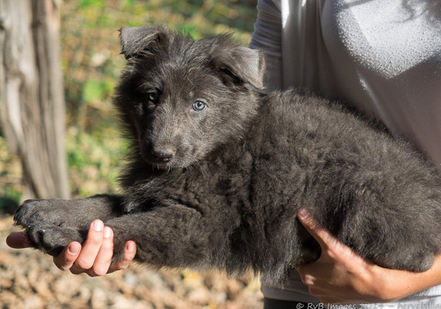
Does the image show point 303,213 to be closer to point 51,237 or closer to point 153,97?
point 153,97

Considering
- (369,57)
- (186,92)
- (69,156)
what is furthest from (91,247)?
(69,156)

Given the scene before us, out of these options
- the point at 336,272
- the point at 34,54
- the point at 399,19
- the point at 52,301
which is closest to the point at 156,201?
the point at 336,272

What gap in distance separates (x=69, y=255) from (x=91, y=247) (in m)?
0.08

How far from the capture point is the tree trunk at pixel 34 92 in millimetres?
4758

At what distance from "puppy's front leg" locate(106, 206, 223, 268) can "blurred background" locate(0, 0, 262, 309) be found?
123 centimetres

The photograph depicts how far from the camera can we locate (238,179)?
2.51 meters

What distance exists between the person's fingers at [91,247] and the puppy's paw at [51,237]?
0.30ft

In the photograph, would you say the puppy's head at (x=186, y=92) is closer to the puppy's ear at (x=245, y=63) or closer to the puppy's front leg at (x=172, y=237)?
the puppy's ear at (x=245, y=63)

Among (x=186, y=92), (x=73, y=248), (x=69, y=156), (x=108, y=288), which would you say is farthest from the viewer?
(x=69, y=156)

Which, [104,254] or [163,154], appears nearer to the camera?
[104,254]

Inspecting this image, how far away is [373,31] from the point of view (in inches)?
94.8


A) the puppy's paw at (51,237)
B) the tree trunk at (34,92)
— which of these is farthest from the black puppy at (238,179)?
the tree trunk at (34,92)

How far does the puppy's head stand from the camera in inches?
101

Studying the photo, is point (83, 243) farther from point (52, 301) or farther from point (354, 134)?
point (52, 301)
